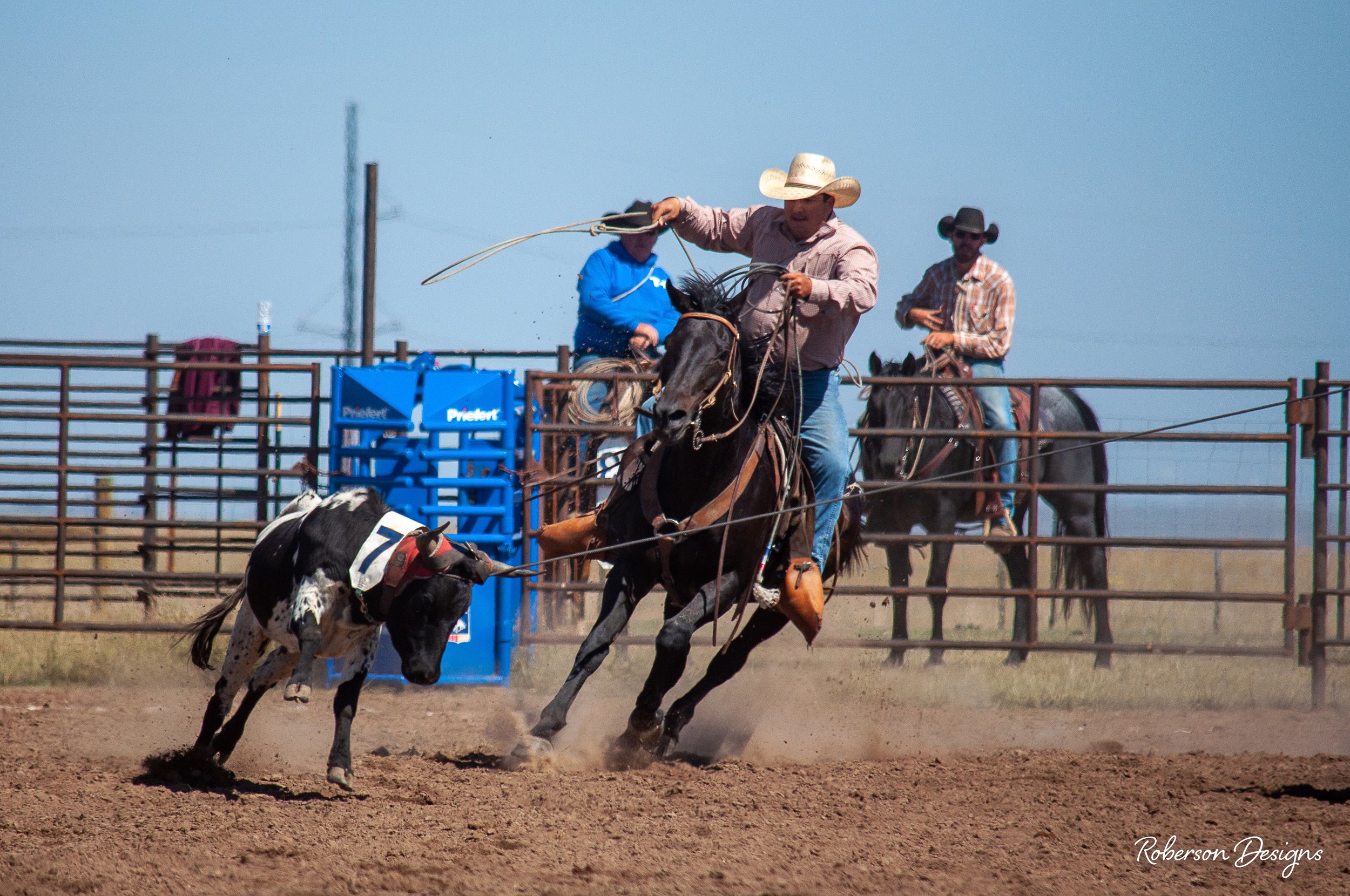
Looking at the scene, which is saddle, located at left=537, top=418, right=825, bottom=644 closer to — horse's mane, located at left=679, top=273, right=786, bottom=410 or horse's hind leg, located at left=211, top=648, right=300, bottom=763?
horse's mane, located at left=679, top=273, right=786, bottom=410

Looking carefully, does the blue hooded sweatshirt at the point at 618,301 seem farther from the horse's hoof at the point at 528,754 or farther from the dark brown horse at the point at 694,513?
the horse's hoof at the point at 528,754

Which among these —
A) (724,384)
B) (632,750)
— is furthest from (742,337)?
(632,750)

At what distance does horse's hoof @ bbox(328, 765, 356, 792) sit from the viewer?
4.43m

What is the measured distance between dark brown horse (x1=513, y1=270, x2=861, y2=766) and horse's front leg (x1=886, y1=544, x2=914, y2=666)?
2915 millimetres

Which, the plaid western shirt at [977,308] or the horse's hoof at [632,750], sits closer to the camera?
the horse's hoof at [632,750]

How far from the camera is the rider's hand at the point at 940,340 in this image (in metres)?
8.94

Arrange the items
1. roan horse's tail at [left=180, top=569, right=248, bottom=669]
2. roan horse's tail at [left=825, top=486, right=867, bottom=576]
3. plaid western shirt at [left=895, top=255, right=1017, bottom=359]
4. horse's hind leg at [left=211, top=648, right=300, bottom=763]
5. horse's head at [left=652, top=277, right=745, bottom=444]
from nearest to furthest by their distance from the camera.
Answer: horse's head at [left=652, top=277, right=745, bottom=444], horse's hind leg at [left=211, top=648, right=300, bottom=763], roan horse's tail at [left=180, top=569, right=248, bottom=669], roan horse's tail at [left=825, top=486, right=867, bottom=576], plaid western shirt at [left=895, top=255, right=1017, bottom=359]

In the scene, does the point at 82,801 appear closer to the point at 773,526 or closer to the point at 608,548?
the point at 608,548

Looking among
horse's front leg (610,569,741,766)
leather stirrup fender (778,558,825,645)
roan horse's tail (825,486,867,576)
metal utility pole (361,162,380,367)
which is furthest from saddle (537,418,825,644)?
metal utility pole (361,162,380,367)

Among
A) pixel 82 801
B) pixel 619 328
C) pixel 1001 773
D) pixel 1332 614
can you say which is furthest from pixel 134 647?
pixel 1332 614

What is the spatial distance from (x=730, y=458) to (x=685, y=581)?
554 mm

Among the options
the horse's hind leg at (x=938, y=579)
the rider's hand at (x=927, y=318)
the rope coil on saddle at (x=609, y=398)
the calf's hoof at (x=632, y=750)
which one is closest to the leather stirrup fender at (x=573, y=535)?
the calf's hoof at (x=632, y=750)

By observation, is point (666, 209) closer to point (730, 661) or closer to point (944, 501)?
point (730, 661)

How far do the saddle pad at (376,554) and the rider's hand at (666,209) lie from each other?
6.17 ft
